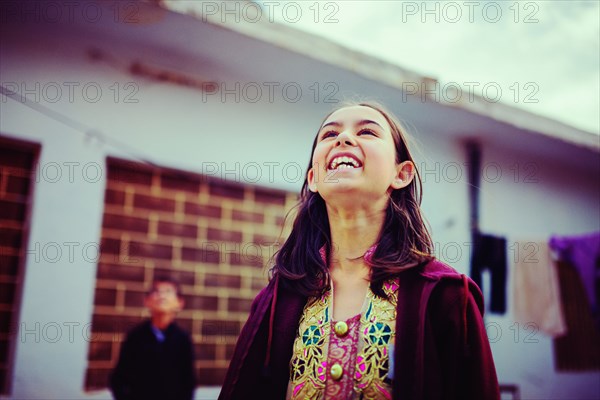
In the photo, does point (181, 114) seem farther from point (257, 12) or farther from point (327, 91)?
point (327, 91)

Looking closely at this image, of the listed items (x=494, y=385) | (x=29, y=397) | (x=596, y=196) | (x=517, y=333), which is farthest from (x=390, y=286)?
(x=596, y=196)

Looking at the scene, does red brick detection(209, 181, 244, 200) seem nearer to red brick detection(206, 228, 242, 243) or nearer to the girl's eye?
red brick detection(206, 228, 242, 243)

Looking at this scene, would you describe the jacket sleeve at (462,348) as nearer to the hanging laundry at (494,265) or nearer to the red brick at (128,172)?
the red brick at (128,172)

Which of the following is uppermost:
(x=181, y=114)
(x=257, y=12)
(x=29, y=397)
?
(x=257, y=12)

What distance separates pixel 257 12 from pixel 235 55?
51 cm

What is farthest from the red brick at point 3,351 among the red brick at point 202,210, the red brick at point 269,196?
the red brick at point 269,196

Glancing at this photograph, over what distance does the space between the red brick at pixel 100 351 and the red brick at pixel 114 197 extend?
1.27 metres

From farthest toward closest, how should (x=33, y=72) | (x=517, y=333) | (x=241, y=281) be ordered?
(x=517, y=333) < (x=241, y=281) < (x=33, y=72)

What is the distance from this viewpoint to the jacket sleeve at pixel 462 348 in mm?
1562

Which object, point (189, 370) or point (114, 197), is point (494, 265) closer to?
point (189, 370)

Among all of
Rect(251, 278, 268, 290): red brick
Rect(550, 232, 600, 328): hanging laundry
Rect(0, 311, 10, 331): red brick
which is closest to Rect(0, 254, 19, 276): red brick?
Rect(0, 311, 10, 331): red brick

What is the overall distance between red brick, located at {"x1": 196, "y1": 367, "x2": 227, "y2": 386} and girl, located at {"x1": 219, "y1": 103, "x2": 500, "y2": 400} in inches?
143

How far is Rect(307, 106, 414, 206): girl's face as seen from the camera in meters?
1.86

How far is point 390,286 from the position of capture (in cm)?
181
